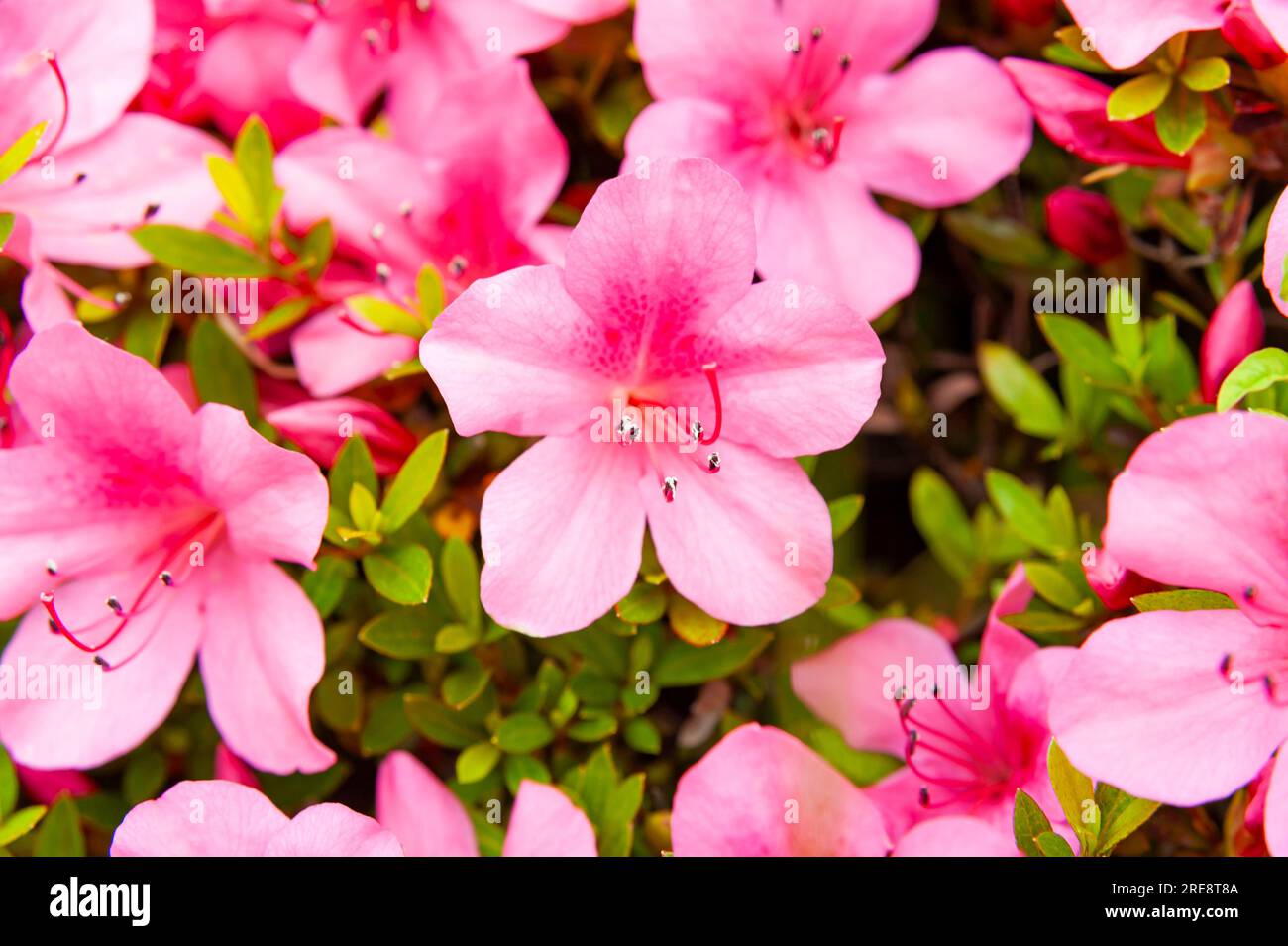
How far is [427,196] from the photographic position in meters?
1.17

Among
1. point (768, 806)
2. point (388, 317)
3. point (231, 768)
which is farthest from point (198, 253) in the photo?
point (768, 806)

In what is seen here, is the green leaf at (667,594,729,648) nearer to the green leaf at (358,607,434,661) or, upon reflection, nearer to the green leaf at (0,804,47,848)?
the green leaf at (358,607,434,661)

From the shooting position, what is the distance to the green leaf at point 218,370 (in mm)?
1147

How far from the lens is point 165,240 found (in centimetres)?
111

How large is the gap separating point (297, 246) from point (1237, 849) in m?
0.96

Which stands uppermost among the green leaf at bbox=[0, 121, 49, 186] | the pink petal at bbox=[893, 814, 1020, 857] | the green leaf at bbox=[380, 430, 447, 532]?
the green leaf at bbox=[0, 121, 49, 186]

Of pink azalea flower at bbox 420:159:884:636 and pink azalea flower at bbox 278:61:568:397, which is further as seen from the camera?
pink azalea flower at bbox 278:61:568:397

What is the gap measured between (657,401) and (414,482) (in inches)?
8.4

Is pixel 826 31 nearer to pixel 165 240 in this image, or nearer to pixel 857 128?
pixel 857 128

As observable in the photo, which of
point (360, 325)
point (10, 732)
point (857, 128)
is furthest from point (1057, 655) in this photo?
point (10, 732)

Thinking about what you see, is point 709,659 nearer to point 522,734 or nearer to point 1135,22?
point 522,734

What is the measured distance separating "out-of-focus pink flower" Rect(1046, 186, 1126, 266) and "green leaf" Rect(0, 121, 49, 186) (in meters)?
0.89

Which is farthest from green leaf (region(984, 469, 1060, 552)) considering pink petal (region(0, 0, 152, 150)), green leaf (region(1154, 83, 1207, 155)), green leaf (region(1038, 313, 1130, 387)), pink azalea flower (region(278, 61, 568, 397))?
pink petal (region(0, 0, 152, 150))

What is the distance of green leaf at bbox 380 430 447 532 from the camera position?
3.48 ft
